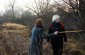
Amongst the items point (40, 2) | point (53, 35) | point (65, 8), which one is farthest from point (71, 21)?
point (40, 2)

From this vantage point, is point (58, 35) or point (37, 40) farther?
point (58, 35)

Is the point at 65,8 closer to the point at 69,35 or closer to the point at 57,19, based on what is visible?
the point at 69,35

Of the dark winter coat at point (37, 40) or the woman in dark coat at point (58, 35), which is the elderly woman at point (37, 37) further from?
the woman in dark coat at point (58, 35)

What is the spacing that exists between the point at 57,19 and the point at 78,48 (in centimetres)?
453

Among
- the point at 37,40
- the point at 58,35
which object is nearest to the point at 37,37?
the point at 37,40

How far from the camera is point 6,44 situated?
36.6 feet

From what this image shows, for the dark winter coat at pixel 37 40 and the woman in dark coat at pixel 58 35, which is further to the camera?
the woman in dark coat at pixel 58 35

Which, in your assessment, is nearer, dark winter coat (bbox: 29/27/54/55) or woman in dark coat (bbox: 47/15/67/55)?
dark winter coat (bbox: 29/27/54/55)

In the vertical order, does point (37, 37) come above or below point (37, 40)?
above

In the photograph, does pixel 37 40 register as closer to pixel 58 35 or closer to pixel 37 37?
pixel 37 37

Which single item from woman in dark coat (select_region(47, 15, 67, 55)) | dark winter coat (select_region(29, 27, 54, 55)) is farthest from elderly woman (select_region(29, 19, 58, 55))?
woman in dark coat (select_region(47, 15, 67, 55))

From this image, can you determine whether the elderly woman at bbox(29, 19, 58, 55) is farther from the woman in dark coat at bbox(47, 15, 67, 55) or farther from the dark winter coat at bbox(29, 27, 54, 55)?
the woman in dark coat at bbox(47, 15, 67, 55)

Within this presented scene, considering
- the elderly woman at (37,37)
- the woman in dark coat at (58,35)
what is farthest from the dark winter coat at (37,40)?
the woman in dark coat at (58,35)

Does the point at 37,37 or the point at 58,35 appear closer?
the point at 37,37
